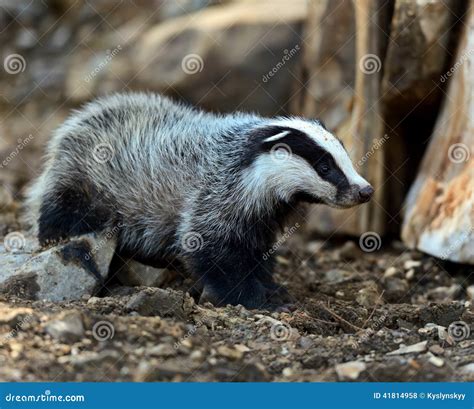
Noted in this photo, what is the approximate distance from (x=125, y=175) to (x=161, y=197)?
17.8 inches

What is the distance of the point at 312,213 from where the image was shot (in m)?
10.7

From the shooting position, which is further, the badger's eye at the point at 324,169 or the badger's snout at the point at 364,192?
the badger's eye at the point at 324,169

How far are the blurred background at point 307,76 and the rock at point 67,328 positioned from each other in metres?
3.62

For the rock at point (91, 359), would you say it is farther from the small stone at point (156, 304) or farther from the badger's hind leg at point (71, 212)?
the badger's hind leg at point (71, 212)

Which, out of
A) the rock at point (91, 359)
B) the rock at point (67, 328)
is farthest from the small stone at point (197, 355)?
the rock at point (67, 328)

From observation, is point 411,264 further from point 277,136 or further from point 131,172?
point 131,172

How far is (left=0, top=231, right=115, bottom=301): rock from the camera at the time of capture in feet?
23.8

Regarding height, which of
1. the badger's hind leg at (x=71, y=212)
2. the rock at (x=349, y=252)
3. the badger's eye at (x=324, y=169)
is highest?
the badger's eye at (x=324, y=169)

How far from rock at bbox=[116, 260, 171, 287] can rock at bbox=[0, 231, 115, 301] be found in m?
0.28

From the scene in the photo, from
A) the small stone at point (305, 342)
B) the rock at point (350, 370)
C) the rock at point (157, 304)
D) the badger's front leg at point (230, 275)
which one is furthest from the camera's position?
the badger's front leg at point (230, 275)

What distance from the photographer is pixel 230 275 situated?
769 centimetres

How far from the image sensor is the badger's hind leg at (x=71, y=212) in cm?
816

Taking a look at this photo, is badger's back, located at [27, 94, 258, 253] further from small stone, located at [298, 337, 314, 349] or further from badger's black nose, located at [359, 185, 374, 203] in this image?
small stone, located at [298, 337, 314, 349]

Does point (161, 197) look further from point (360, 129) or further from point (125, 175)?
point (360, 129)
